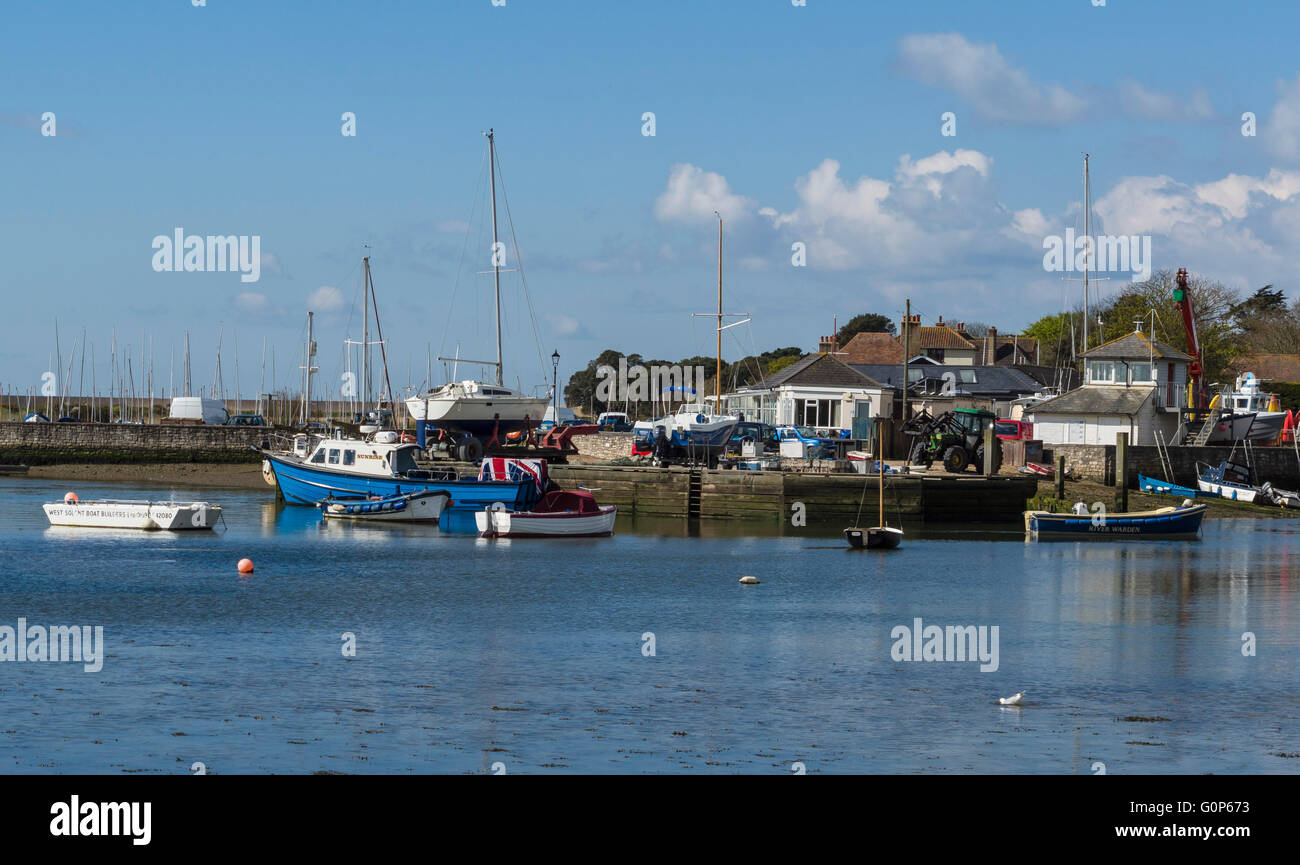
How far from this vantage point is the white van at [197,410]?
300ft

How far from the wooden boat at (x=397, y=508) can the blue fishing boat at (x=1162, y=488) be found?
3134 centimetres

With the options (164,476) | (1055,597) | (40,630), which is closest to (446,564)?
(40,630)

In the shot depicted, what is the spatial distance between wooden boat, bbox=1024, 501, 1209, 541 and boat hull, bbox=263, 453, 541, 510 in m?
18.5

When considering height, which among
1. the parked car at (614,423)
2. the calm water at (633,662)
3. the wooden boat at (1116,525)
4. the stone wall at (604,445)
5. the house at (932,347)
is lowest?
the calm water at (633,662)

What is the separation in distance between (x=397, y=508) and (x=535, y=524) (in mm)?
7199

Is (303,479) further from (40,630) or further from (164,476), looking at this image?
(40,630)

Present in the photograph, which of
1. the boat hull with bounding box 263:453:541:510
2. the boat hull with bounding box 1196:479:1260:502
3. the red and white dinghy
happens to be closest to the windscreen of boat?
the boat hull with bounding box 263:453:541:510

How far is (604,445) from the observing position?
71.6 metres

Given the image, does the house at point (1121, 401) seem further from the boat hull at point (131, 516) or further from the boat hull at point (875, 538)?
the boat hull at point (131, 516)

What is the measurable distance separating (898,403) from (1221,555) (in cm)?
3539

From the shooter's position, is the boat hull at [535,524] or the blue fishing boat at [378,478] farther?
the blue fishing boat at [378,478]

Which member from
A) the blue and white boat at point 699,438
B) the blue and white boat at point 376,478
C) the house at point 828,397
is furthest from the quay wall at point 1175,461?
the blue and white boat at point 376,478

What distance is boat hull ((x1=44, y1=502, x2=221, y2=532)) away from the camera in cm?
4828

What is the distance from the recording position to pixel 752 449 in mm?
60938
